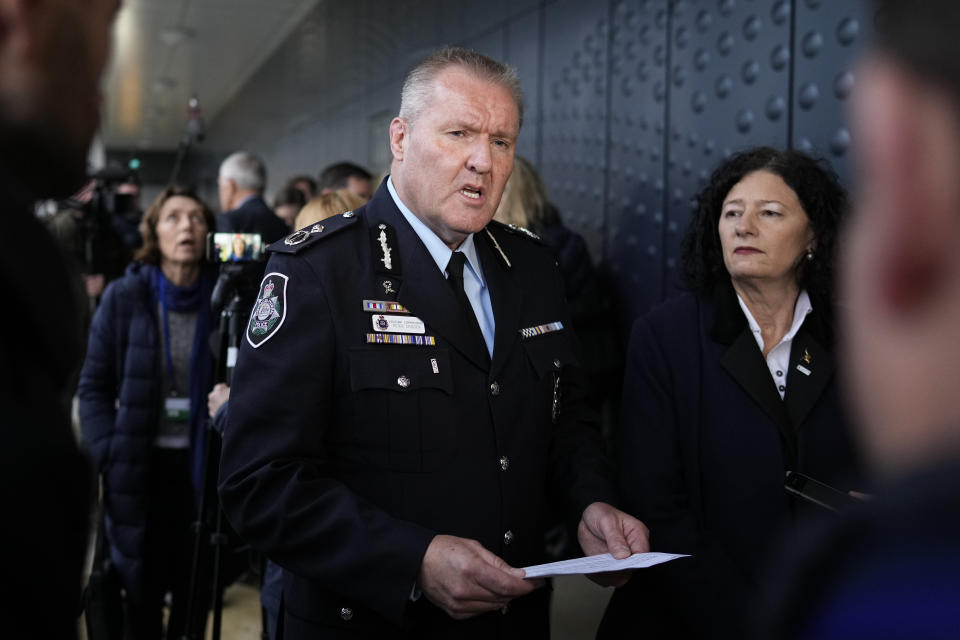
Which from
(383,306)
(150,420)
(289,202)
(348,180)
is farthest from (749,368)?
(289,202)

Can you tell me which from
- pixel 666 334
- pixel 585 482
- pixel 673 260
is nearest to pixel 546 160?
pixel 673 260

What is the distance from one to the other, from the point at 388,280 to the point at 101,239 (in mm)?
4316

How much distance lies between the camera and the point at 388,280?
77.0 inches

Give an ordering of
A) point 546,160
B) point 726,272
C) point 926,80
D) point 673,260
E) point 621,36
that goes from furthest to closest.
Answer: point 546,160, point 621,36, point 673,260, point 726,272, point 926,80

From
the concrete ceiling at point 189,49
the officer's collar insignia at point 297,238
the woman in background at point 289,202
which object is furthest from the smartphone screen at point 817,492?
the concrete ceiling at point 189,49

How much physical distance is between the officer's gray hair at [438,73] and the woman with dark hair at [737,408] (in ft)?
2.63

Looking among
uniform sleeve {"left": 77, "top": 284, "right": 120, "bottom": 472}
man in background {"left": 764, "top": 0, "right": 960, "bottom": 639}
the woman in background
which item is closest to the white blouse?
man in background {"left": 764, "top": 0, "right": 960, "bottom": 639}

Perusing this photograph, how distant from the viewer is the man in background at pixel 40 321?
70 cm

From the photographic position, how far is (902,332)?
0.59 metres

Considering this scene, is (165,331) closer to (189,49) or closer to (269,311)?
(269,311)

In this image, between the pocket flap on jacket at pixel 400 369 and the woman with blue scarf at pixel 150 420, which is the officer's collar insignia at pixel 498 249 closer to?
the pocket flap on jacket at pixel 400 369

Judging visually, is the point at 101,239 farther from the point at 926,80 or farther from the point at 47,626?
the point at 926,80

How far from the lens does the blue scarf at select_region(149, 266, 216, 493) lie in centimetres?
345

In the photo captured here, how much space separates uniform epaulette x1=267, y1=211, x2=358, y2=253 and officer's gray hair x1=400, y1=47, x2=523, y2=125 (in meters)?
0.27
